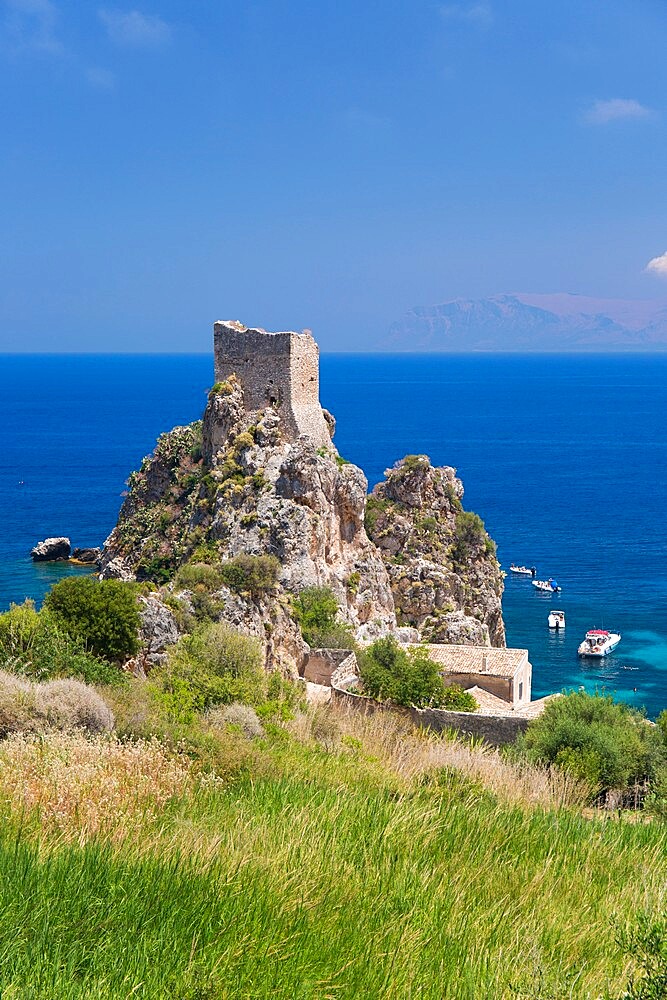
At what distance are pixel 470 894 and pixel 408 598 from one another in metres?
30.5

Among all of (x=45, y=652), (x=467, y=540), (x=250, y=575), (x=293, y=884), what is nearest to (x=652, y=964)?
(x=293, y=884)

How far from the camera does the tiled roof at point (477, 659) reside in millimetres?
28844

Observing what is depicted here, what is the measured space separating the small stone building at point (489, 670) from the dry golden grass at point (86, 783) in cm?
1913

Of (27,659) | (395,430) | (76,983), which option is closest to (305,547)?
(27,659)

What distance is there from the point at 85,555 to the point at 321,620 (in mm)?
32130

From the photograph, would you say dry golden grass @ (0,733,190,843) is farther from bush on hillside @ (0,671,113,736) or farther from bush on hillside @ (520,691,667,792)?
bush on hillside @ (520,691,667,792)

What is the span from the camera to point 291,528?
30.4 metres

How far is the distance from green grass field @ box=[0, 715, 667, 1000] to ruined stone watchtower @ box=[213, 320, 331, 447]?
2411 cm

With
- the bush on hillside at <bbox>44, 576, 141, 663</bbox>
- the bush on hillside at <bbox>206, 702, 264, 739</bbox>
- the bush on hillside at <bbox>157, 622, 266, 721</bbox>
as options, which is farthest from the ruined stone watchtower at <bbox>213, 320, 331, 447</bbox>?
the bush on hillside at <bbox>206, 702, 264, 739</bbox>

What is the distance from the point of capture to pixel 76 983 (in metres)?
4.91

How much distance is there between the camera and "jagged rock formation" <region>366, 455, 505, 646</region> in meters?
37.3

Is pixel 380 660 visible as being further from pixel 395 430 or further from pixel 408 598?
pixel 395 430

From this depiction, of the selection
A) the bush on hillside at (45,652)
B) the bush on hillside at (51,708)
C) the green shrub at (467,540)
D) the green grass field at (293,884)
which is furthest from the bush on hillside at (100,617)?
the green shrub at (467,540)

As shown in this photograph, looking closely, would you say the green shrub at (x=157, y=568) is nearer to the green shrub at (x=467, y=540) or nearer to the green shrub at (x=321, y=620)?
the green shrub at (x=321, y=620)
